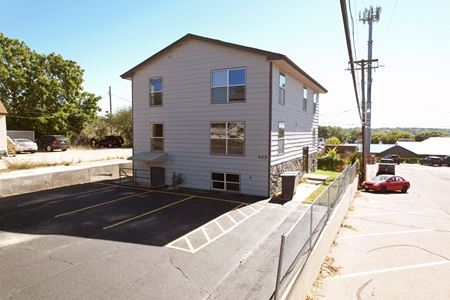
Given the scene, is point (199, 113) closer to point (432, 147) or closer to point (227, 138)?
point (227, 138)

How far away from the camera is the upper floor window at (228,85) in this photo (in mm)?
15492

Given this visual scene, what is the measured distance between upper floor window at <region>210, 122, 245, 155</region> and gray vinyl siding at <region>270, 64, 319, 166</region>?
1.82m

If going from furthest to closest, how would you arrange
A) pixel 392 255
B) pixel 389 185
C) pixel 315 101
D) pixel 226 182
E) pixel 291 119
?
pixel 315 101 → pixel 389 185 → pixel 291 119 → pixel 226 182 → pixel 392 255

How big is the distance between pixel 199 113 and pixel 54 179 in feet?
33.0

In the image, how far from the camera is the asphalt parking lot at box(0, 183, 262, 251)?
9656mm

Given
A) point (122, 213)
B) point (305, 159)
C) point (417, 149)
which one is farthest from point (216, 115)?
point (417, 149)

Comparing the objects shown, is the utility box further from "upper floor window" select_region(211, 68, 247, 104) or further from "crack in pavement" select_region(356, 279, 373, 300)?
"crack in pavement" select_region(356, 279, 373, 300)

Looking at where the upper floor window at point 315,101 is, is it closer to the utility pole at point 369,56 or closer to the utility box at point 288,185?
the utility pole at point 369,56

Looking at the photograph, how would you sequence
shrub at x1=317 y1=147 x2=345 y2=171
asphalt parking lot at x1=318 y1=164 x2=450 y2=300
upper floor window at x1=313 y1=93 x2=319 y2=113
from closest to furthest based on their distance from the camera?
asphalt parking lot at x1=318 y1=164 x2=450 y2=300, upper floor window at x1=313 y1=93 x2=319 y2=113, shrub at x1=317 y1=147 x2=345 y2=171

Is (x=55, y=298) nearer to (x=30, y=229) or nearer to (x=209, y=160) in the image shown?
(x=30, y=229)

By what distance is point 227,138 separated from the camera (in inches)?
630

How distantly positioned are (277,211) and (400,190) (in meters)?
15.4

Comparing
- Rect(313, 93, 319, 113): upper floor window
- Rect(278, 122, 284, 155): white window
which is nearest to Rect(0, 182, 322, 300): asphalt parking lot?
Rect(278, 122, 284, 155): white window

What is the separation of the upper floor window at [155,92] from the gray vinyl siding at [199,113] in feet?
1.15
